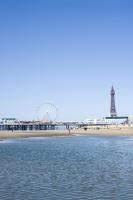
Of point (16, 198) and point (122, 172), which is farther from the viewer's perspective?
point (122, 172)

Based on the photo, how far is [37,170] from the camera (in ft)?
121

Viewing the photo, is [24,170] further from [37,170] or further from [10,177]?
[10,177]

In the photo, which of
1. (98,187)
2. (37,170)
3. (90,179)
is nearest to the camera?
(98,187)

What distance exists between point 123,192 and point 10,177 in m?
9.90

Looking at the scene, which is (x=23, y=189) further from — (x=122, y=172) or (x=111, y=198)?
(x=122, y=172)

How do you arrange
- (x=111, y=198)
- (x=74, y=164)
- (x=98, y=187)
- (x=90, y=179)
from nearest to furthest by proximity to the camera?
(x=111, y=198) < (x=98, y=187) < (x=90, y=179) < (x=74, y=164)

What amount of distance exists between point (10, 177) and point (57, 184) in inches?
192

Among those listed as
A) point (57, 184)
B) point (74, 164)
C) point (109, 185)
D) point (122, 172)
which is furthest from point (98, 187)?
point (74, 164)

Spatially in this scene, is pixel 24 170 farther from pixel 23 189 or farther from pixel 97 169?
pixel 23 189

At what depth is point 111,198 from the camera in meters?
24.2

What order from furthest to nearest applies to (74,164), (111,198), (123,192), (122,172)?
(74,164) → (122,172) → (123,192) → (111,198)

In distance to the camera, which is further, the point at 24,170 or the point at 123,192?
the point at 24,170

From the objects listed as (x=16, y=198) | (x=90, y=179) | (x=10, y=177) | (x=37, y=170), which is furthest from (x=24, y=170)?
(x=16, y=198)

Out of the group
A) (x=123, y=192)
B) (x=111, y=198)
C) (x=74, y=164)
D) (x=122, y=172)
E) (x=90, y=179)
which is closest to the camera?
(x=111, y=198)
